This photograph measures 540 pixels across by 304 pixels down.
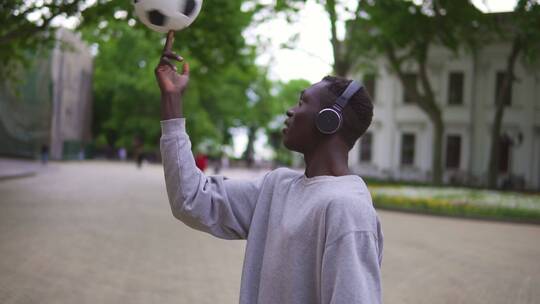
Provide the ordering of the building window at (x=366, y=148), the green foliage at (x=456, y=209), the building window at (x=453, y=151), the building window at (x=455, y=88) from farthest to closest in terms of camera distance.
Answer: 1. the building window at (x=366, y=148)
2. the building window at (x=455, y=88)
3. the building window at (x=453, y=151)
4. the green foliage at (x=456, y=209)

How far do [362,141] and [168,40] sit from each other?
3865 cm

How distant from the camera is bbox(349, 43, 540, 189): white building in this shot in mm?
36062

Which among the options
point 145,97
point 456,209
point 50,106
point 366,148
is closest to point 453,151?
point 366,148

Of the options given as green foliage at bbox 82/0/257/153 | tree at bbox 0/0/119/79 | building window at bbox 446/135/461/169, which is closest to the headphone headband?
tree at bbox 0/0/119/79

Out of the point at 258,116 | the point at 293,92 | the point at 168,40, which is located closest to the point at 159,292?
the point at 168,40

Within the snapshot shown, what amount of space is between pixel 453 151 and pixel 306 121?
37.9 m

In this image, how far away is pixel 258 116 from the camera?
61.2 metres

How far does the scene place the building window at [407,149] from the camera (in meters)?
39.0

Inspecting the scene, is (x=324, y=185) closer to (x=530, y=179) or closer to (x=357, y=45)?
(x=357, y=45)

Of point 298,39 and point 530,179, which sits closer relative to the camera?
point 298,39

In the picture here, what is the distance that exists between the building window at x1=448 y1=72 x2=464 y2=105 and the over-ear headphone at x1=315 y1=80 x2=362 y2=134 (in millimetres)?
38241

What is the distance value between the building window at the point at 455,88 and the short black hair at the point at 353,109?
125 feet

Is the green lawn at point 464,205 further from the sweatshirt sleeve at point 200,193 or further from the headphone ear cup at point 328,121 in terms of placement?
the headphone ear cup at point 328,121

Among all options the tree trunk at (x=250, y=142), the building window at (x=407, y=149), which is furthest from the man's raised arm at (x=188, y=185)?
the tree trunk at (x=250, y=142)
